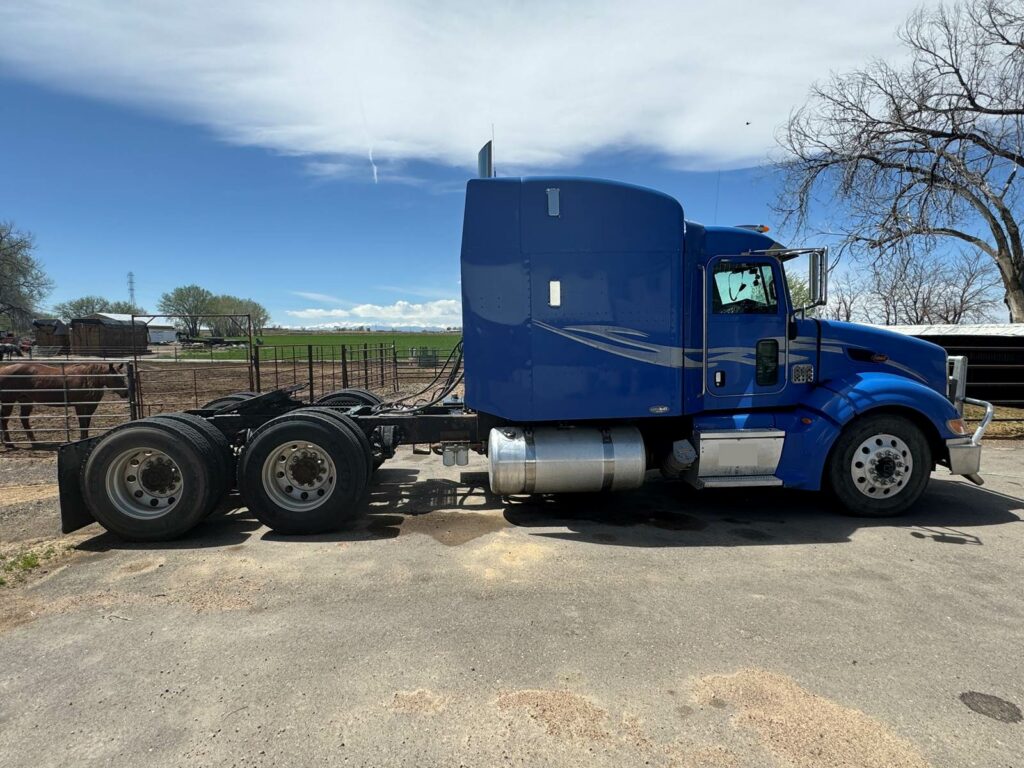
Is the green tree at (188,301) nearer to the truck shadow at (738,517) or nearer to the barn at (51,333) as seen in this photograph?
the barn at (51,333)

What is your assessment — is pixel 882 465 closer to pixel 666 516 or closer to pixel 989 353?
pixel 666 516

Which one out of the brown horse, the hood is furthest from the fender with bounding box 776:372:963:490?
the brown horse

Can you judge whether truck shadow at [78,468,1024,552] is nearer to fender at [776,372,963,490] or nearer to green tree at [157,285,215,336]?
fender at [776,372,963,490]

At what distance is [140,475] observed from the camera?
525 centimetres

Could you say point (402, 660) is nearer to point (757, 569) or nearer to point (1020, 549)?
point (757, 569)

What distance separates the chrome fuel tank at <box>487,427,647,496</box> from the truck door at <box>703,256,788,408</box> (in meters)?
1.09

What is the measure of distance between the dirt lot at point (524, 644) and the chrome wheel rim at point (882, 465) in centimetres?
43

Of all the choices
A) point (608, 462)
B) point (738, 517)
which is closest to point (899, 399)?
point (738, 517)

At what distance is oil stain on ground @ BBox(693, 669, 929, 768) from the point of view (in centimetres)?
245

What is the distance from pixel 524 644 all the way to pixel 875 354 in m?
5.07

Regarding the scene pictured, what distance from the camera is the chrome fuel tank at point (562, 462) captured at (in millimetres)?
5500

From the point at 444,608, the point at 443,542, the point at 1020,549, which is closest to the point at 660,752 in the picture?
the point at 444,608

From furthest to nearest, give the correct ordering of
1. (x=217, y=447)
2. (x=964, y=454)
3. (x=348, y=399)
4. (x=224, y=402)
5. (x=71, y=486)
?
(x=348, y=399)
(x=224, y=402)
(x=964, y=454)
(x=217, y=447)
(x=71, y=486)

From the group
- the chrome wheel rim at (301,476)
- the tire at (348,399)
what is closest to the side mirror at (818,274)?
the chrome wheel rim at (301,476)
